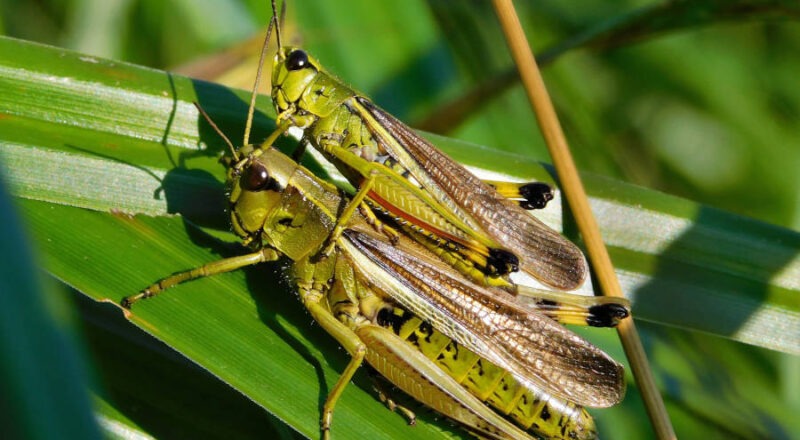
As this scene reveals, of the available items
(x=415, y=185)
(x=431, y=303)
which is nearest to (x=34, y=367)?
(x=431, y=303)

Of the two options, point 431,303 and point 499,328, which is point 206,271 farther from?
point 499,328

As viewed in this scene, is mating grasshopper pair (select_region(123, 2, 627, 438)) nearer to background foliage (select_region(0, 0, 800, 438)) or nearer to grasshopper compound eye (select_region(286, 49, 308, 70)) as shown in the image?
background foliage (select_region(0, 0, 800, 438))

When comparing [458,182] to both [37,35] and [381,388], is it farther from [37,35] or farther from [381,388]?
[37,35]

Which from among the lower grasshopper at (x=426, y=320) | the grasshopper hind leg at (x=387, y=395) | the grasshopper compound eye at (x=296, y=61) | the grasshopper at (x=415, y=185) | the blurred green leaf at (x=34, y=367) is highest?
the grasshopper compound eye at (x=296, y=61)

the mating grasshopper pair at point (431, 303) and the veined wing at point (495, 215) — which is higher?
the veined wing at point (495, 215)

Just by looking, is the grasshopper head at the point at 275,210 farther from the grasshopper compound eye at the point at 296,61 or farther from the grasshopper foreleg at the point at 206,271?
the grasshopper compound eye at the point at 296,61

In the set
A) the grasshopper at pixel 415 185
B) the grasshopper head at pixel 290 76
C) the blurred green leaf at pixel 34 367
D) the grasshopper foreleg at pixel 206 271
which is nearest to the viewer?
the blurred green leaf at pixel 34 367

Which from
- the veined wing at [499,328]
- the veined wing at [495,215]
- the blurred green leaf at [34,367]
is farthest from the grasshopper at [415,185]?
the blurred green leaf at [34,367]
